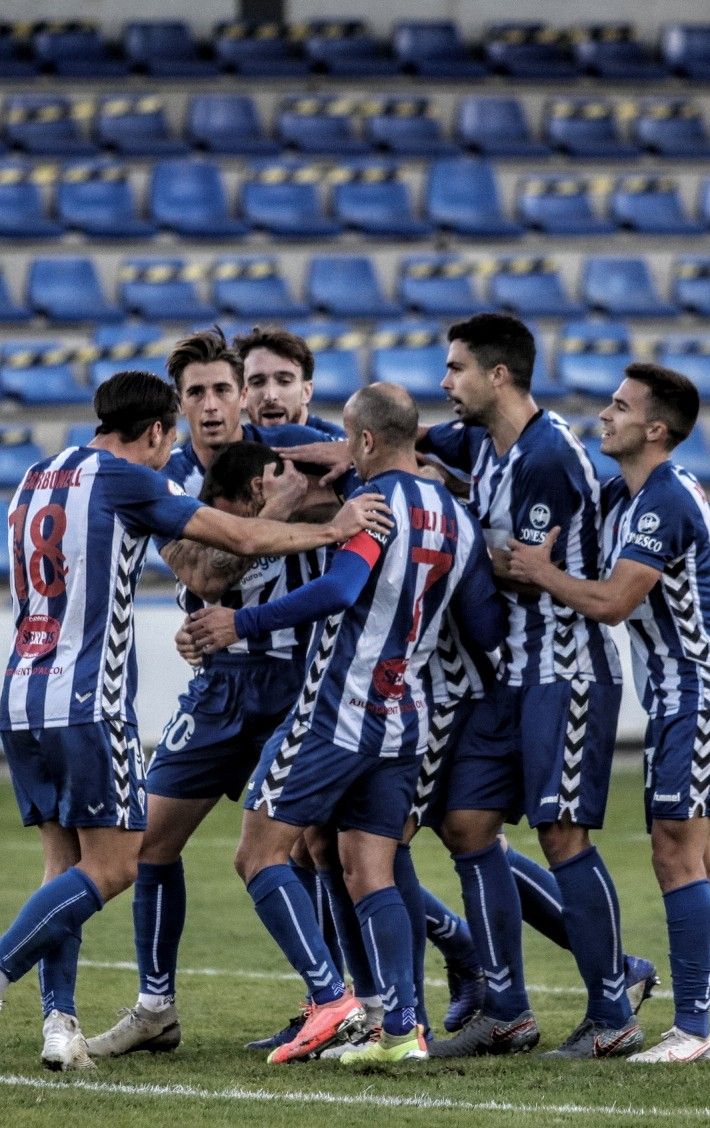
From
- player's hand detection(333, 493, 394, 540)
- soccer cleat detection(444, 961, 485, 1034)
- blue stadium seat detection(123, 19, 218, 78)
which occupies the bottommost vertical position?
soccer cleat detection(444, 961, 485, 1034)

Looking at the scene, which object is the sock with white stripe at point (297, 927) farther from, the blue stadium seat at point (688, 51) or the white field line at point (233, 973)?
the blue stadium seat at point (688, 51)

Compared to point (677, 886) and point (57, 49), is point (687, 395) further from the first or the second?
point (57, 49)

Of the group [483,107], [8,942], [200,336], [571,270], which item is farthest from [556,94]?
[8,942]

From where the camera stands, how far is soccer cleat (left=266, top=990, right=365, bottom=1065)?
15.8ft

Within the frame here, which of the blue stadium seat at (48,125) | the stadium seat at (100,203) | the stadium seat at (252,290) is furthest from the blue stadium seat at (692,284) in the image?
the blue stadium seat at (48,125)

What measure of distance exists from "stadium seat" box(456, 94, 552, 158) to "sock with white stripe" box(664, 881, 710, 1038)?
12505 mm

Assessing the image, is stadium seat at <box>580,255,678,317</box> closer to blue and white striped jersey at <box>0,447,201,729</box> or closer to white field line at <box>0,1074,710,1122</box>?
blue and white striped jersey at <box>0,447,201,729</box>

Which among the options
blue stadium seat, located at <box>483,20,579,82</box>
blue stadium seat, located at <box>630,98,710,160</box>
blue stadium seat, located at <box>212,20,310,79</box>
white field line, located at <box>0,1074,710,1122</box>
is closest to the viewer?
white field line, located at <box>0,1074,710,1122</box>

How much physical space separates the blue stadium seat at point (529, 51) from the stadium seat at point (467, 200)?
1708 mm

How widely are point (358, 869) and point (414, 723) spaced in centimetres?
45

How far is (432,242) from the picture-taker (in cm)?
1590

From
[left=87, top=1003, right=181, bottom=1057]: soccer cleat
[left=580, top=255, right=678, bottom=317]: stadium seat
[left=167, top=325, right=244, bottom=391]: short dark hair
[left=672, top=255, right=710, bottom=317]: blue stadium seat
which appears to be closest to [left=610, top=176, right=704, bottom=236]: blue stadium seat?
[left=672, top=255, right=710, bottom=317]: blue stadium seat

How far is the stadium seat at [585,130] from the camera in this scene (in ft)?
54.6

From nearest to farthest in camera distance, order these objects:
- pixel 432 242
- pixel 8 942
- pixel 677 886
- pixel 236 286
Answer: pixel 8 942 → pixel 677 886 → pixel 236 286 → pixel 432 242
